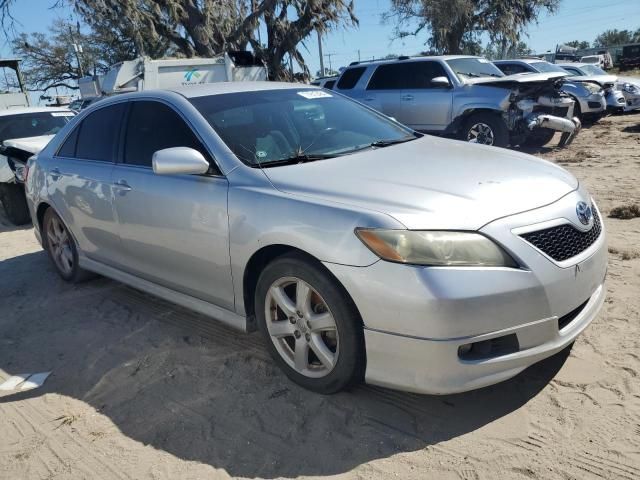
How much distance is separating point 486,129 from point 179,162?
768 centimetres

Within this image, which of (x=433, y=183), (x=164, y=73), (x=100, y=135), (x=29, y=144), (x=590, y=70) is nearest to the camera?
(x=433, y=183)

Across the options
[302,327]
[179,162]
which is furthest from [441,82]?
[302,327]

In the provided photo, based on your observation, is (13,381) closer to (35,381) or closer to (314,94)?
(35,381)

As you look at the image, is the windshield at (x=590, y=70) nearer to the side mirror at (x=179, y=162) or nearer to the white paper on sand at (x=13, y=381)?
the side mirror at (x=179, y=162)

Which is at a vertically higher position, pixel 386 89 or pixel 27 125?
pixel 386 89

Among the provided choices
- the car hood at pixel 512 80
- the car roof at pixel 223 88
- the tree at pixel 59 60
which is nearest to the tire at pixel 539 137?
the car hood at pixel 512 80

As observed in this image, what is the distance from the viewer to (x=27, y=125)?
899 cm

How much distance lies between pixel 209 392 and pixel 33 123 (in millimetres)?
7635

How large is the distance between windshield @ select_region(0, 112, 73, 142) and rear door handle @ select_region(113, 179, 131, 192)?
19.1ft

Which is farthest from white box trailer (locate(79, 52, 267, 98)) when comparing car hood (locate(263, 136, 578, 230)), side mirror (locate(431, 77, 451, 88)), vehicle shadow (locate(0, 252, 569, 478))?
car hood (locate(263, 136, 578, 230))

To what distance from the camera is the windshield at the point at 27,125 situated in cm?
888

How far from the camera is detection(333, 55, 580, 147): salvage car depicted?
9.55m

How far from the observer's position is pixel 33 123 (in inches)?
356

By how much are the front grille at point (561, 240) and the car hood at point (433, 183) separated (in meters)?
0.14
